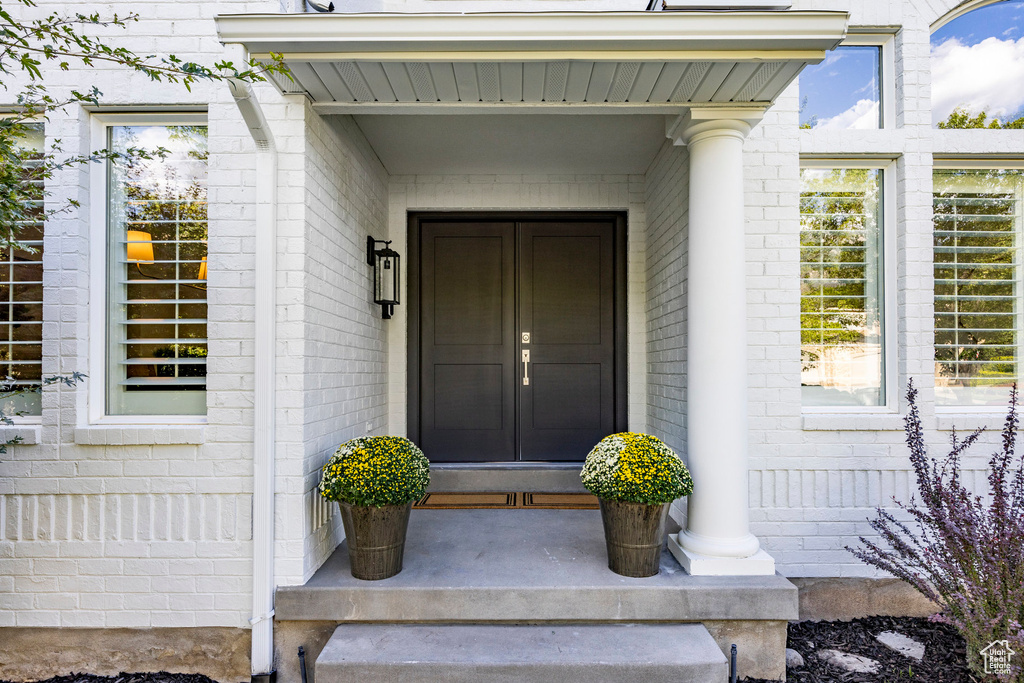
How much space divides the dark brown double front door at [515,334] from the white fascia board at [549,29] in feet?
6.69

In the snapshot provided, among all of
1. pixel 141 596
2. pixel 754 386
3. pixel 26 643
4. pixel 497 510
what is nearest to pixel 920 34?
pixel 754 386

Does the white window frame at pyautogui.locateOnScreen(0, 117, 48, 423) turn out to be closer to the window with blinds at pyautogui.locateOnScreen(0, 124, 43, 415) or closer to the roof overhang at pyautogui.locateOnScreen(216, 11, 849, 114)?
the window with blinds at pyautogui.locateOnScreen(0, 124, 43, 415)

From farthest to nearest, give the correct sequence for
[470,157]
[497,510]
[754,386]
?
[470,157], [497,510], [754,386]

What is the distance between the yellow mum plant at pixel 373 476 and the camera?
237 centimetres

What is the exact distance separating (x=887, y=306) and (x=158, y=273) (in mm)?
3683

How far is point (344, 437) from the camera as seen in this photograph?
3.01m

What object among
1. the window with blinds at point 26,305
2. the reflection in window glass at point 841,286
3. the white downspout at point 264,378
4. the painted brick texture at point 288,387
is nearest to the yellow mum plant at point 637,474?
the painted brick texture at point 288,387

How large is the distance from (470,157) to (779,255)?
1972 mm

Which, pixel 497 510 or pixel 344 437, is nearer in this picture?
pixel 344 437

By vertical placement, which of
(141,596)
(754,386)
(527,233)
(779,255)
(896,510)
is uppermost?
(527,233)

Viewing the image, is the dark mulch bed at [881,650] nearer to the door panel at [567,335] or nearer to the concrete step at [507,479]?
the concrete step at [507,479]

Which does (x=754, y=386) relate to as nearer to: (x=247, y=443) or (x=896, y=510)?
(x=896, y=510)

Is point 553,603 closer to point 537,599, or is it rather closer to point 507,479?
point 537,599

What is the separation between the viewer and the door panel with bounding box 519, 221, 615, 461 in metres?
4.10
